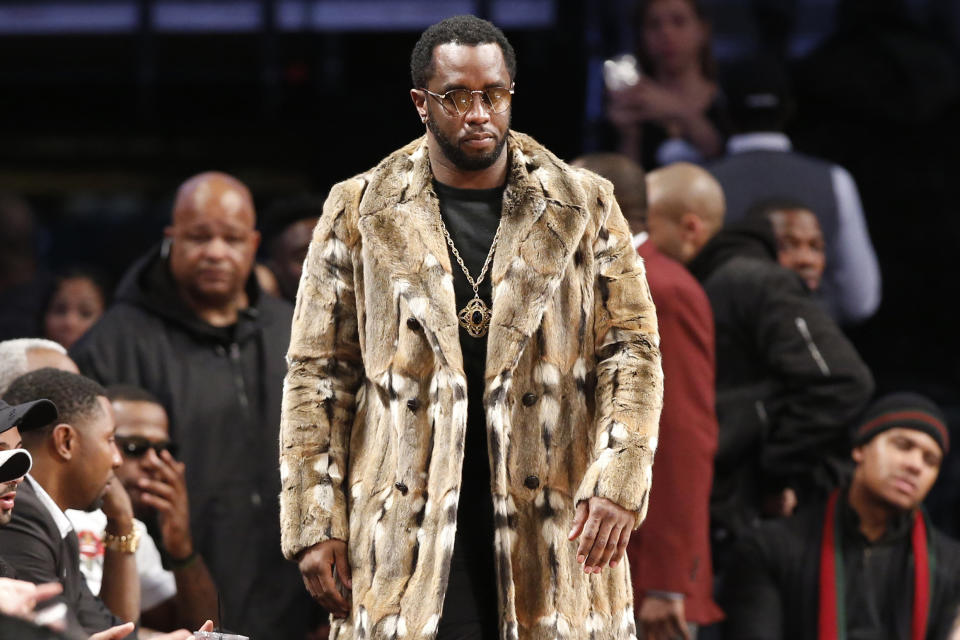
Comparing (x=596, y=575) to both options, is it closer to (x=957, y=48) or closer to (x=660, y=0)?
(x=660, y=0)

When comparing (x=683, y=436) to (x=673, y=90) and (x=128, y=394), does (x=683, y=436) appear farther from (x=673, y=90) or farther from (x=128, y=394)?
(x=673, y=90)

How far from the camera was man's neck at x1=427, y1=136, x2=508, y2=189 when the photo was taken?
3.80 metres

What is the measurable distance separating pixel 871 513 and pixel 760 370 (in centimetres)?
62

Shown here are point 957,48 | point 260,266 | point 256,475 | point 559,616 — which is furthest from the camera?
point 957,48

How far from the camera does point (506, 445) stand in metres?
3.63

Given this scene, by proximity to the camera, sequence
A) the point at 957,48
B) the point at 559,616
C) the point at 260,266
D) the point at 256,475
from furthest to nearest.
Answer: the point at 957,48
the point at 260,266
the point at 256,475
the point at 559,616

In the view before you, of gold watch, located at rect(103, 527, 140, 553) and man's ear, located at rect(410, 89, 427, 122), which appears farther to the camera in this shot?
gold watch, located at rect(103, 527, 140, 553)

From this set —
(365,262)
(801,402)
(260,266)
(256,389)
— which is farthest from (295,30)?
(365,262)

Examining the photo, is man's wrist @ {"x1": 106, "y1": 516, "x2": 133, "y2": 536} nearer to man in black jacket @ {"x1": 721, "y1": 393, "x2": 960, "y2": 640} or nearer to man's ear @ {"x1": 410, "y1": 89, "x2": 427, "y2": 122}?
man's ear @ {"x1": 410, "y1": 89, "x2": 427, "y2": 122}

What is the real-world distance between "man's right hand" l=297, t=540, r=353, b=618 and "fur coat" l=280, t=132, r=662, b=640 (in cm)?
2

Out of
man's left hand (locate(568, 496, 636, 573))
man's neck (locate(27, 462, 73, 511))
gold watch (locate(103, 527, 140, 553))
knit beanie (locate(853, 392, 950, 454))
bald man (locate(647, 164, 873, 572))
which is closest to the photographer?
man's left hand (locate(568, 496, 636, 573))

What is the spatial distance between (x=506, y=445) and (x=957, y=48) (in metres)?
4.82

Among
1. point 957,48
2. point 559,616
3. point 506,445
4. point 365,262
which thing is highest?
point 957,48

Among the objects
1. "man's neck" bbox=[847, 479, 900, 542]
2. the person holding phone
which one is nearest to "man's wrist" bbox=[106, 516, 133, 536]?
"man's neck" bbox=[847, 479, 900, 542]
